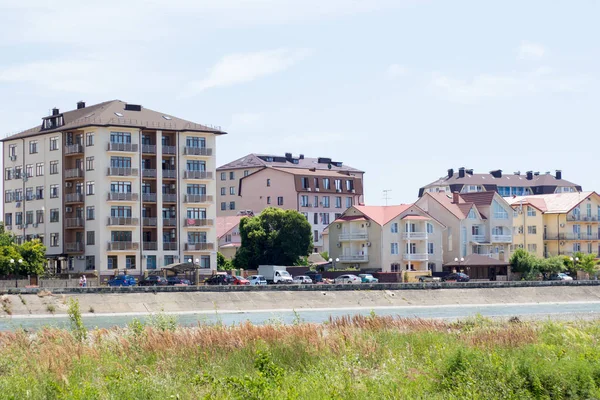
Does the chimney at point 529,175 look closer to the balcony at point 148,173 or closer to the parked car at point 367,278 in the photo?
the parked car at point 367,278

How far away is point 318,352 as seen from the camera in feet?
84.5

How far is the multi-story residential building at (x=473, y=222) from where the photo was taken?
119 m

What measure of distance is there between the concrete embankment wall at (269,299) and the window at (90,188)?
24761 millimetres

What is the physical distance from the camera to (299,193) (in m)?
141

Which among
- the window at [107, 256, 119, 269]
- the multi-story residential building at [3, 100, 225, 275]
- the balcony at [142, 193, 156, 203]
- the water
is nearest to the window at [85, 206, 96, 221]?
the multi-story residential building at [3, 100, 225, 275]

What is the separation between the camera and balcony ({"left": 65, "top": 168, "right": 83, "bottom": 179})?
326 feet

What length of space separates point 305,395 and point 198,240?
84660mm

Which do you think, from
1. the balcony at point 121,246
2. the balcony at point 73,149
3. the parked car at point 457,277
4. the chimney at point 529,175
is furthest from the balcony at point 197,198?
the chimney at point 529,175

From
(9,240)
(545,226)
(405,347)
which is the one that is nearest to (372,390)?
(405,347)

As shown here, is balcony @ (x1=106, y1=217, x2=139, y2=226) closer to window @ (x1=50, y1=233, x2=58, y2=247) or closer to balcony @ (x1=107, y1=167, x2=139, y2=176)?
balcony @ (x1=107, y1=167, x2=139, y2=176)

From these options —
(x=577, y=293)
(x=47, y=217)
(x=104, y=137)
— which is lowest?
(x=577, y=293)

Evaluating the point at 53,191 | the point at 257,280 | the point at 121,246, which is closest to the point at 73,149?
the point at 53,191

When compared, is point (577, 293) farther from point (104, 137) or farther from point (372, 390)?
point (372, 390)

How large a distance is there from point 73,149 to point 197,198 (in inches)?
526
